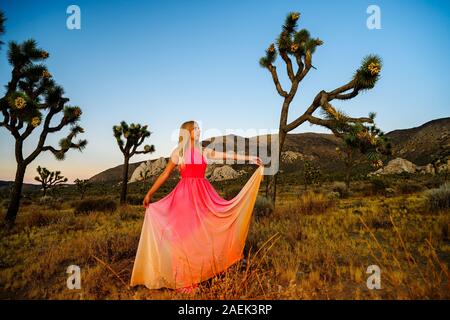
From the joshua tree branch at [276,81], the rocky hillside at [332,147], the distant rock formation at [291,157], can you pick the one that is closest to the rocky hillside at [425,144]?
the rocky hillside at [332,147]

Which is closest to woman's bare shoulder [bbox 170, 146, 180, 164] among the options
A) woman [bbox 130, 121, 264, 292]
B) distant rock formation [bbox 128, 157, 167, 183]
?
woman [bbox 130, 121, 264, 292]

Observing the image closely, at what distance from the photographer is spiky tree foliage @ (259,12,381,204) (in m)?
7.86

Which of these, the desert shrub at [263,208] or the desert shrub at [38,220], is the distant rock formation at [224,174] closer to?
the desert shrub at [38,220]

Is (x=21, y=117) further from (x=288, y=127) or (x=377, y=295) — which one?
(x=377, y=295)

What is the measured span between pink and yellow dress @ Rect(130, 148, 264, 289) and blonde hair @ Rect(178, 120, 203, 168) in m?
0.08

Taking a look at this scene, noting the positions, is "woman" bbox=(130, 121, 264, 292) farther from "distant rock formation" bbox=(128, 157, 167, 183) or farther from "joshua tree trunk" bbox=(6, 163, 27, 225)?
"distant rock formation" bbox=(128, 157, 167, 183)

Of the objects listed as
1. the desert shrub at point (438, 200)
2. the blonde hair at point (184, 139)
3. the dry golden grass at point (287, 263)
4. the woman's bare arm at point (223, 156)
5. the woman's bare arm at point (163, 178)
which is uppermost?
the blonde hair at point (184, 139)

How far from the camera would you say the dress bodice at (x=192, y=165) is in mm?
3727

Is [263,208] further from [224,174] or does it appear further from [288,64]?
[224,174]

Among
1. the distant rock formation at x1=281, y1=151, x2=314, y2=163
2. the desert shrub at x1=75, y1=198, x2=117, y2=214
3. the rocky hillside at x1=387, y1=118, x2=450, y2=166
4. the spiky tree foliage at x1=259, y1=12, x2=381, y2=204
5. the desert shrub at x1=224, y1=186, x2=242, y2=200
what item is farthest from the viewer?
the distant rock formation at x1=281, y1=151, x2=314, y2=163

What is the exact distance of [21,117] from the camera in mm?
9125

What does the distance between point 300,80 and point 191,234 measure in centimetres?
746

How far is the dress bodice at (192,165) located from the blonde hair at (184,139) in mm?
56
